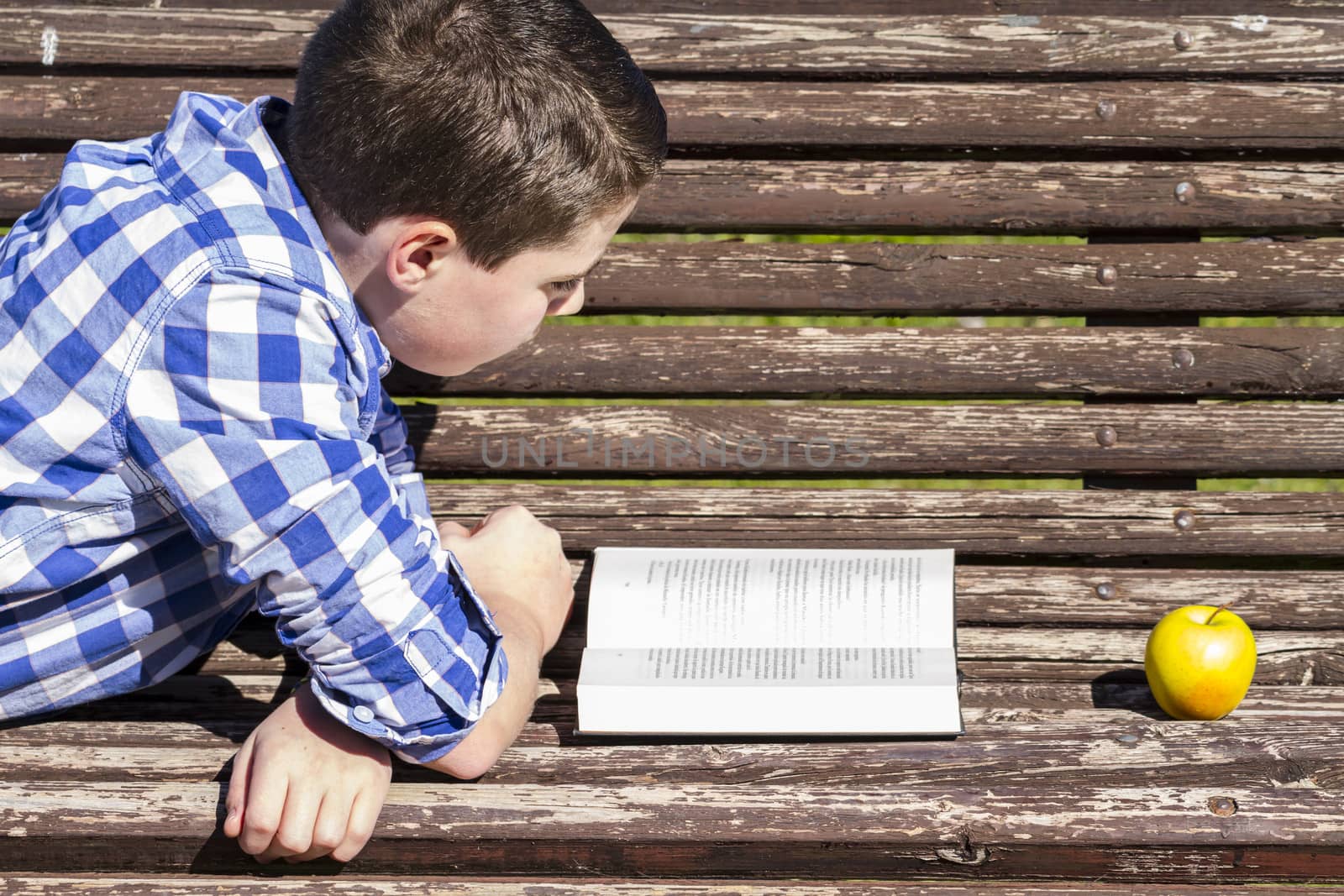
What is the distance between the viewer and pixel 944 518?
2119 millimetres

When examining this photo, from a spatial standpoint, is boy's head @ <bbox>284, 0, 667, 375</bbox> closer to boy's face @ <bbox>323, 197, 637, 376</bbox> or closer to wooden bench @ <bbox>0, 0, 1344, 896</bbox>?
boy's face @ <bbox>323, 197, 637, 376</bbox>

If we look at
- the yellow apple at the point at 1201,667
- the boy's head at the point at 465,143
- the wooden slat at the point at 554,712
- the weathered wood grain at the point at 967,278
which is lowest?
the wooden slat at the point at 554,712

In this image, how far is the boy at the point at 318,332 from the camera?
129 centimetres

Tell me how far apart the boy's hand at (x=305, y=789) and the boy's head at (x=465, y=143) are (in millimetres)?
527

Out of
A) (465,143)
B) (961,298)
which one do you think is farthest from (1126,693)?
(465,143)

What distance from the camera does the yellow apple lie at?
1655 millimetres

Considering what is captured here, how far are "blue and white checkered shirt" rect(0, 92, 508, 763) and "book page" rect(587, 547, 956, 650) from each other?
35 centimetres

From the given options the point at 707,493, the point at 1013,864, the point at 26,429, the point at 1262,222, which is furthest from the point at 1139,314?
the point at 26,429

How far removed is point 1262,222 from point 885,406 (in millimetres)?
706

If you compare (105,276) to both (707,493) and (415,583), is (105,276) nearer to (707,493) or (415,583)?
(415,583)

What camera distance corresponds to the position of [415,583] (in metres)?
1.39

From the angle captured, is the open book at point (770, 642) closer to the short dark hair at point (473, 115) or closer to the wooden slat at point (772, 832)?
the wooden slat at point (772, 832)

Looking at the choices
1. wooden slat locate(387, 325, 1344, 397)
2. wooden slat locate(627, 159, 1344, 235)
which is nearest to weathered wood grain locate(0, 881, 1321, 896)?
wooden slat locate(387, 325, 1344, 397)

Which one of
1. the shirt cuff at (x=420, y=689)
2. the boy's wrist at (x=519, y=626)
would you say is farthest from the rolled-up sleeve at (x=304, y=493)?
the boy's wrist at (x=519, y=626)
